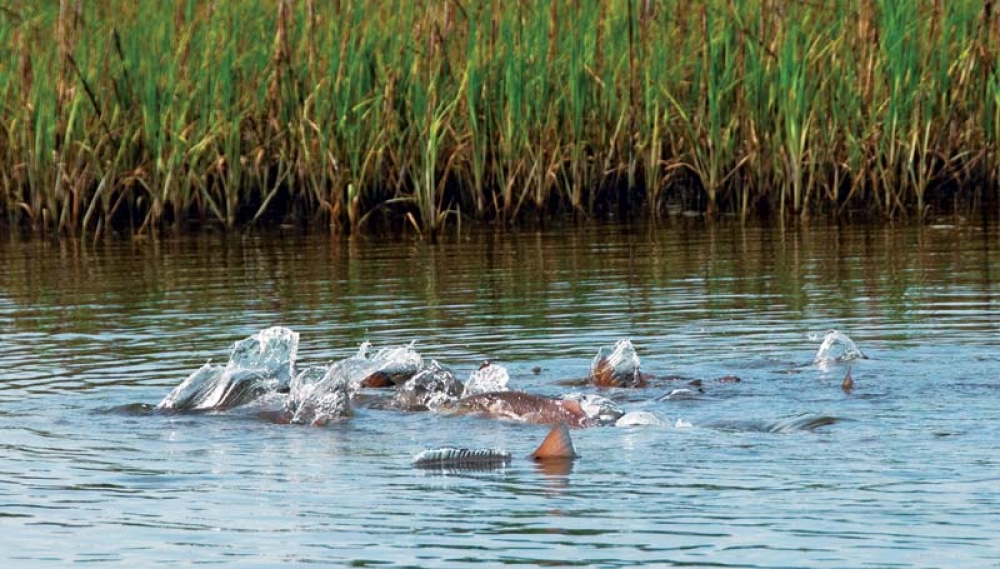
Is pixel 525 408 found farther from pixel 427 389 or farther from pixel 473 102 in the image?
pixel 473 102

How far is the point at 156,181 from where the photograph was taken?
560 inches

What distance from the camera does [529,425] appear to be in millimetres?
7391

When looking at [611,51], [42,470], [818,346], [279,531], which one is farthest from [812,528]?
[611,51]

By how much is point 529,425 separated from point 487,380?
52 cm

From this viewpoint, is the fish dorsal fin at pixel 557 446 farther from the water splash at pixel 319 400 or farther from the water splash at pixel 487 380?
the water splash at pixel 319 400

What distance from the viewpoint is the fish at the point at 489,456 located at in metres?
6.51

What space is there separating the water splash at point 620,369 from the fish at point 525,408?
72cm

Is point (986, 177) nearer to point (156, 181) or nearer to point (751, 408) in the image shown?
point (156, 181)

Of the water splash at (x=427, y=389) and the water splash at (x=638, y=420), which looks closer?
the water splash at (x=638, y=420)

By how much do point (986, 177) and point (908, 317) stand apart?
220 inches

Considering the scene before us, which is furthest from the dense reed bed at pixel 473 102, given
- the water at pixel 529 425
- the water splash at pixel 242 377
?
the water splash at pixel 242 377

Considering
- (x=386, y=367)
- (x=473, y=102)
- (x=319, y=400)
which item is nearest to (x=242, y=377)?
(x=319, y=400)

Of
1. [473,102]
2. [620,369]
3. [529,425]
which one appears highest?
[473,102]

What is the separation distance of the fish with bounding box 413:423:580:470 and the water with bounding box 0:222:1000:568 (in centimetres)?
7
